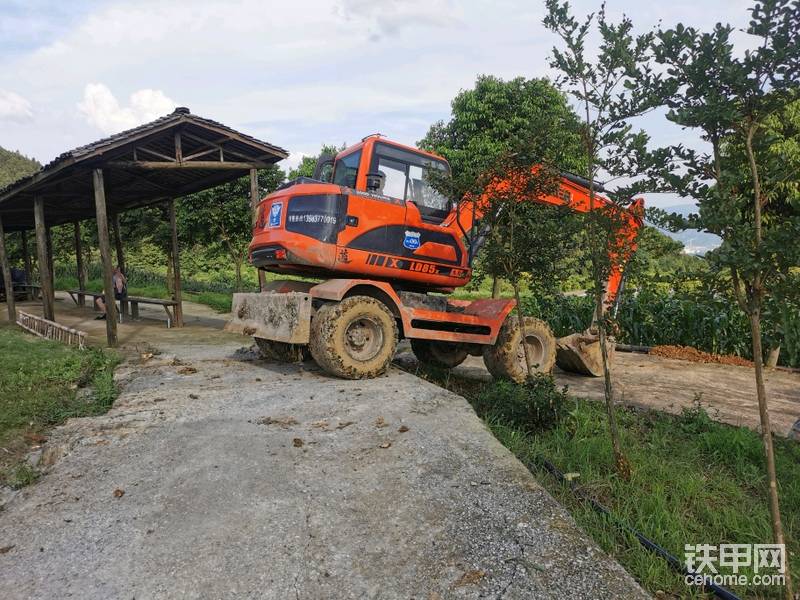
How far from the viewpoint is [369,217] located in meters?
6.64

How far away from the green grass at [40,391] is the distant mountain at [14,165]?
66.8 m

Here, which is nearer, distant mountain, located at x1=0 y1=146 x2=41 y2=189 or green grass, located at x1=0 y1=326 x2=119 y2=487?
green grass, located at x1=0 y1=326 x2=119 y2=487

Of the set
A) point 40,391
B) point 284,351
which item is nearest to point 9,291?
point 40,391

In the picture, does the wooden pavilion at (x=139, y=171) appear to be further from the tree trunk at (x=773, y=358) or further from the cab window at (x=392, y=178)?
the tree trunk at (x=773, y=358)

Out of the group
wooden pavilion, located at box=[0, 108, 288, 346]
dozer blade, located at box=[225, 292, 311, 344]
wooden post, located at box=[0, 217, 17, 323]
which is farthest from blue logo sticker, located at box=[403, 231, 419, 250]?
wooden post, located at box=[0, 217, 17, 323]

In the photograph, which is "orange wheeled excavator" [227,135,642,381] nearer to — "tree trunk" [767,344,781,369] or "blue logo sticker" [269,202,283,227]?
"blue logo sticker" [269,202,283,227]

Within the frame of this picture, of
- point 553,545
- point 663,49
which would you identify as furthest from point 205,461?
point 663,49

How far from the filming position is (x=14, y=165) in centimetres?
6700

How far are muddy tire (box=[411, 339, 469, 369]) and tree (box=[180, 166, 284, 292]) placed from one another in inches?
352

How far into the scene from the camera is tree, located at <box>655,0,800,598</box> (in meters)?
2.56

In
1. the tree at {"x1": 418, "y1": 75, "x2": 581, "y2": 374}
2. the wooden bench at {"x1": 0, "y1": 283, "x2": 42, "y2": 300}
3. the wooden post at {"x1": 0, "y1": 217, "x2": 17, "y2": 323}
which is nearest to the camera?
the tree at {"x1": 418, "y1": 75, "x2": 581, "y2": 374}

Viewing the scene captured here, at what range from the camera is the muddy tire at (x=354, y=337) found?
6324mm

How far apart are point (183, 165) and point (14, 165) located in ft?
244

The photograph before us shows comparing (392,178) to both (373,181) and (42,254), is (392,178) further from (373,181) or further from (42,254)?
(42,254)
